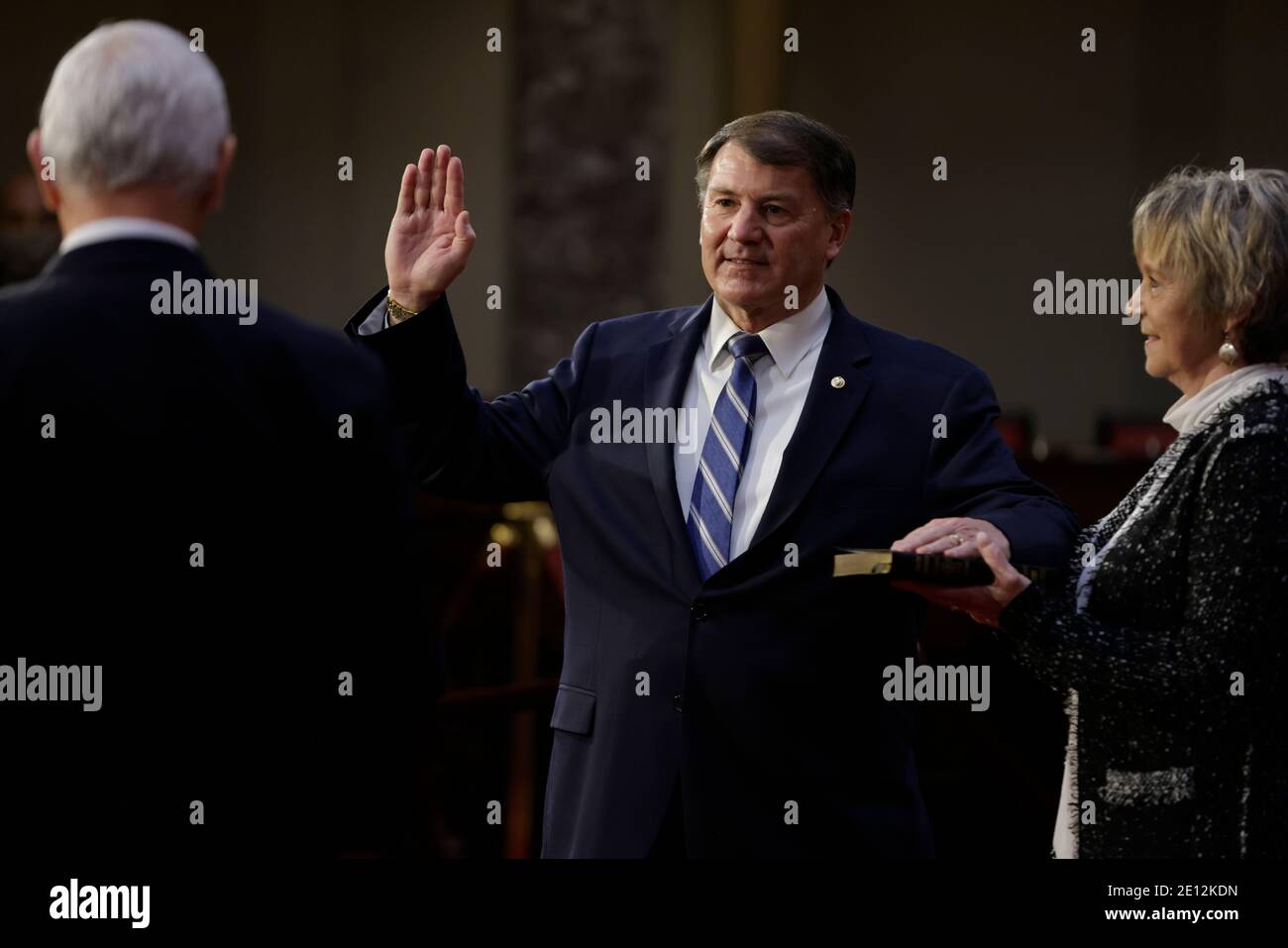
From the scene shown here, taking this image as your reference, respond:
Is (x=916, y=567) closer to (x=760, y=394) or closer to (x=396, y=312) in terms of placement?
(x=760, y=394)

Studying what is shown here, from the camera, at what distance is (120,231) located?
1.44 m

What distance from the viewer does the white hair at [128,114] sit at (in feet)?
4.66

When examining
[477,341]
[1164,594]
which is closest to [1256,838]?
[1164,594]

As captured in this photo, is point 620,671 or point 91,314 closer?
point 91,314

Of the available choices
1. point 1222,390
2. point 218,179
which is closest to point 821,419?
point 1222,390

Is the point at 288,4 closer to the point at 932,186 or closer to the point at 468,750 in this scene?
the point at 932,186

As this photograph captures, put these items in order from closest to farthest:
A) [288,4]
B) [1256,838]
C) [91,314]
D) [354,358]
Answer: [91,314] < [354,358] < [1256,838] < [288,4]

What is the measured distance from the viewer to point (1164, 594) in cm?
204

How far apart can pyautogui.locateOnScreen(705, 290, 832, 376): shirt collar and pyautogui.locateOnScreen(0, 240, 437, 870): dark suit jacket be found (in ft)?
3.03

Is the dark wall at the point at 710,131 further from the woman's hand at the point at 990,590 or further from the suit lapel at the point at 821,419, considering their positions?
the woman's hand at the point at 990,590

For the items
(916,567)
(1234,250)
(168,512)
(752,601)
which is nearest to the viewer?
(168,512)

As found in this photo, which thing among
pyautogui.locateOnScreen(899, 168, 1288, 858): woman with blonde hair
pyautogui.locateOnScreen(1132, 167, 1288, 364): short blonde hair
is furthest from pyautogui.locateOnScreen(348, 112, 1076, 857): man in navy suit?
pyautogui.locateOnScreen(1132, 167, 1288, 364): short blonde hair

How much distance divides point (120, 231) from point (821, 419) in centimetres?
111
